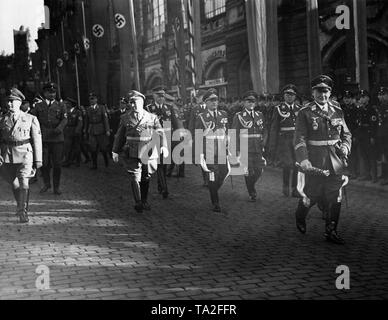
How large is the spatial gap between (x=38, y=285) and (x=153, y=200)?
15.8 ft

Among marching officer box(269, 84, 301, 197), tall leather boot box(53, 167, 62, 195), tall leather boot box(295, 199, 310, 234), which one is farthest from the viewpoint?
tall leather boot box(53, 167, 62, 195)

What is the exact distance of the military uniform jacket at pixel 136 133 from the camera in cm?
856

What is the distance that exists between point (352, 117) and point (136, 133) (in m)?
4.92

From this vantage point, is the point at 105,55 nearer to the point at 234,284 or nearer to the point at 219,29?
the point at 219,29

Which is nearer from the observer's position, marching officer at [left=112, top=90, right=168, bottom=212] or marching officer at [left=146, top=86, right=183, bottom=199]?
marching officer at [left=112, top=90, right=168, bottom=212]

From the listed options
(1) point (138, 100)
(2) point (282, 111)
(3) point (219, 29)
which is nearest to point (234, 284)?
(1) point (138, 100)

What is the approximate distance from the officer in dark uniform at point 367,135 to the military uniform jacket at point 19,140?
20.5 ft

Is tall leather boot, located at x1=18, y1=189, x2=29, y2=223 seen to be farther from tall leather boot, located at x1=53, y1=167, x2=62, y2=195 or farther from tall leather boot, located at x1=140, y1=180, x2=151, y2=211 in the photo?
tall leather boot, located at x1=53, y1=167, x2=62, y2=195

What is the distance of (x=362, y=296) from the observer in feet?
14.6

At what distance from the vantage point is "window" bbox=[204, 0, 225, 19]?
84.6 feet

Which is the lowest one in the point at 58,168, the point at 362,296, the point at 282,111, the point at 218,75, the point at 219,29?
the point at 362,296

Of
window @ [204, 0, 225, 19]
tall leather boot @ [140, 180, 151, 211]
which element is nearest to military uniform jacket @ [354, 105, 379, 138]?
tall leather boot @ [140, 180, 151, 211]

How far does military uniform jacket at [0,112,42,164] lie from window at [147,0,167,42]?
24984mm

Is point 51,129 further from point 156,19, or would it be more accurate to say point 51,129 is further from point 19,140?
point 156,19
